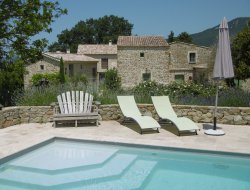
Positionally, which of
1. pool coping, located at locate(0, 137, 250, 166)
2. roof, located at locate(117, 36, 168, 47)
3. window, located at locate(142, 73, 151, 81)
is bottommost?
pool coping, located at locate(0, 137, 250, 166)

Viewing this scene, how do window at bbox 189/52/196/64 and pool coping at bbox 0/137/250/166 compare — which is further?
→ window at bbox 189/52/196/64

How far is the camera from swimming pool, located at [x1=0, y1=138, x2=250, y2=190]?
Answer: 4.87 metres

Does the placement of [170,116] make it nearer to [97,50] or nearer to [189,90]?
[189,90]

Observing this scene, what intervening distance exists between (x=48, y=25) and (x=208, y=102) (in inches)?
214

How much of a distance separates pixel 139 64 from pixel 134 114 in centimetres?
2334

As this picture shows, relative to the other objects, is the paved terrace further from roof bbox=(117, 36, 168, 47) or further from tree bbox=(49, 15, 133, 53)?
tree bbox=(49, 15, 133, 53)

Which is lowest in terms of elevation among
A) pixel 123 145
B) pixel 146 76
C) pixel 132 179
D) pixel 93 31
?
pixel 132 179

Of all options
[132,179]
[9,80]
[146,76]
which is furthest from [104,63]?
[132,179]

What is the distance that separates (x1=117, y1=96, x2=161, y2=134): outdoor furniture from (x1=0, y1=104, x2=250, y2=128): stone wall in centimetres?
62

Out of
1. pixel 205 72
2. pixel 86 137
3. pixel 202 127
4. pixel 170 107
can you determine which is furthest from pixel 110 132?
pixel 205 72

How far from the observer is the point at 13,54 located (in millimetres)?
8859

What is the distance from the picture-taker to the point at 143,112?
9188 mm

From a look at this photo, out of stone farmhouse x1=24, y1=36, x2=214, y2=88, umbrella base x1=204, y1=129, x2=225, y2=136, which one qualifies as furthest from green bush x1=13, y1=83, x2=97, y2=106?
stone farmhouse x1=24, y1=36, x2=214, y2=88

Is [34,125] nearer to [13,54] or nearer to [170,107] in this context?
[13,54]
